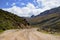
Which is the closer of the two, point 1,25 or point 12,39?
point 12,39

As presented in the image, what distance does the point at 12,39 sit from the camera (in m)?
29.7

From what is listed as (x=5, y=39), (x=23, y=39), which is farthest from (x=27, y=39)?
(x=5, y=39)

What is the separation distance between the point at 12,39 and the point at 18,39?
0.91 metres

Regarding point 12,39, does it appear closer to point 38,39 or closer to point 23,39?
Result: point 23,39

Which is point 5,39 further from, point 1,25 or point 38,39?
point 1,25

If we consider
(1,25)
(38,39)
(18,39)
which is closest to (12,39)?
(18,39)

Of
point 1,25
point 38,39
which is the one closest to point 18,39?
point 38,39

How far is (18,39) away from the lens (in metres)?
30.0

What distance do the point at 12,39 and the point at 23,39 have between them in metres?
1.75

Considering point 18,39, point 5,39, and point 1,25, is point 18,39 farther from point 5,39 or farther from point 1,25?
point 1,25

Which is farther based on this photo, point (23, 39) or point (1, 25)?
point (1, 25)

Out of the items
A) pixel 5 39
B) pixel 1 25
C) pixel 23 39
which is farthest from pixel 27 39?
pixel 1 25

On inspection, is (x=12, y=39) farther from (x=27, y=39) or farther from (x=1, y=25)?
(x=1, y=25)

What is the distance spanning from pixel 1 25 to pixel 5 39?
Result: 3580 centimetres
